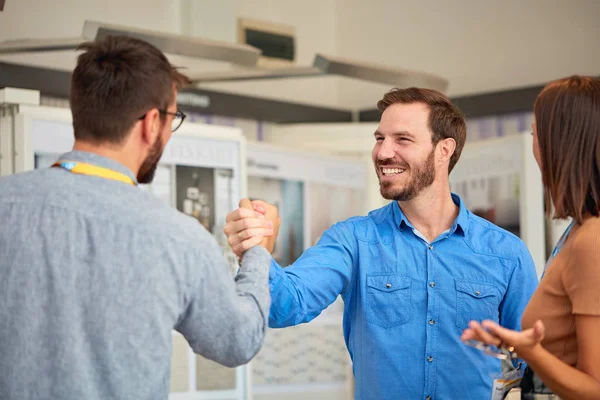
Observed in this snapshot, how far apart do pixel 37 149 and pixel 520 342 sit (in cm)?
245

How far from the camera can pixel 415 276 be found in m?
2.52

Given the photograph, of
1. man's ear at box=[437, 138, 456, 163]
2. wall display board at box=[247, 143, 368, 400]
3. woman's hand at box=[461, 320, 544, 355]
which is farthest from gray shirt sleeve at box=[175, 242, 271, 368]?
wall display board at box=[247, 143, 368, 400]

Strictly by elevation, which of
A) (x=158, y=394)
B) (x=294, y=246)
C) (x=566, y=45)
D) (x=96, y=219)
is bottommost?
(x=294, y=246)

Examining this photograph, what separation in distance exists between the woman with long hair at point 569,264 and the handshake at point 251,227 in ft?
1.72

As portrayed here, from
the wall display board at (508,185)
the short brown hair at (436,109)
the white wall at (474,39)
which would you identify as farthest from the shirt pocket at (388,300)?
the white wall at (474,39)

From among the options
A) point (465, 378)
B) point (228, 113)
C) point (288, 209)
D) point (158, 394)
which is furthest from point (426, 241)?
point (228, 113)

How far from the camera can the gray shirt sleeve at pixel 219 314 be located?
1.56 metres

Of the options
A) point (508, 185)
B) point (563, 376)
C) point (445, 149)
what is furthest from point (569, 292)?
point (508, 185)

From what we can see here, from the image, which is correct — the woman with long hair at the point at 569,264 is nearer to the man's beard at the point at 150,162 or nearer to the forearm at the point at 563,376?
the forearm at the point at 563,376

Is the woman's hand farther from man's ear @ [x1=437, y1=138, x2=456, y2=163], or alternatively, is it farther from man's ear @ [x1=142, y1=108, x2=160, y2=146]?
man's ear @ [x1=437, y1=138, x2=456, y2=163]

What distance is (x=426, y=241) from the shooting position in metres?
2.56

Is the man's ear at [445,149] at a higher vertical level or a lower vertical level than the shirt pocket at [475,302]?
higher

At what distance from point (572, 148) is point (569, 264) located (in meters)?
0.25

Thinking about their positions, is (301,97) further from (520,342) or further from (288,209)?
(520,342)
